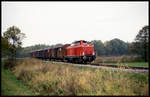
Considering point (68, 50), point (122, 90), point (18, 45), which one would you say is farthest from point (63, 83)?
point (18, 45)

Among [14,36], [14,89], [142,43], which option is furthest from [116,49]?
[14,89]

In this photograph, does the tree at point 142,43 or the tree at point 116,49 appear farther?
the tree at point 116,49

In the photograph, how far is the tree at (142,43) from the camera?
32031 mm

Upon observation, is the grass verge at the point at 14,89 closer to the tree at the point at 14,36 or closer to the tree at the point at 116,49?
the tree at the point at 14,36

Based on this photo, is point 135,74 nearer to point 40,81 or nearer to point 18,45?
point 40,81

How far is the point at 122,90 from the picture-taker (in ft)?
28.5

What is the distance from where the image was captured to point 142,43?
33781 millimetres

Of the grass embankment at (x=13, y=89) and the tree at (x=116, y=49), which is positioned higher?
the tree at (x=116, y=49)

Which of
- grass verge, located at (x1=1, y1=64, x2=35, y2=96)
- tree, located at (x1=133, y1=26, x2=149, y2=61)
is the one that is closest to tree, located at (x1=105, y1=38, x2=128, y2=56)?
tree, located at (x1=133, y1=26, x2=149, y2=61)

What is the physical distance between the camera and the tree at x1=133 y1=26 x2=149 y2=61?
105 ft

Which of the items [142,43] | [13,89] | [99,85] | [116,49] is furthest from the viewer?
[116,49]

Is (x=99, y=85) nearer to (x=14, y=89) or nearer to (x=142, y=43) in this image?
(x=14, y=89)

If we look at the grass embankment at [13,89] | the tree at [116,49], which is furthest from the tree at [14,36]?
the tree at [116,49]

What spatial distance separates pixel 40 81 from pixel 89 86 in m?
5.79
